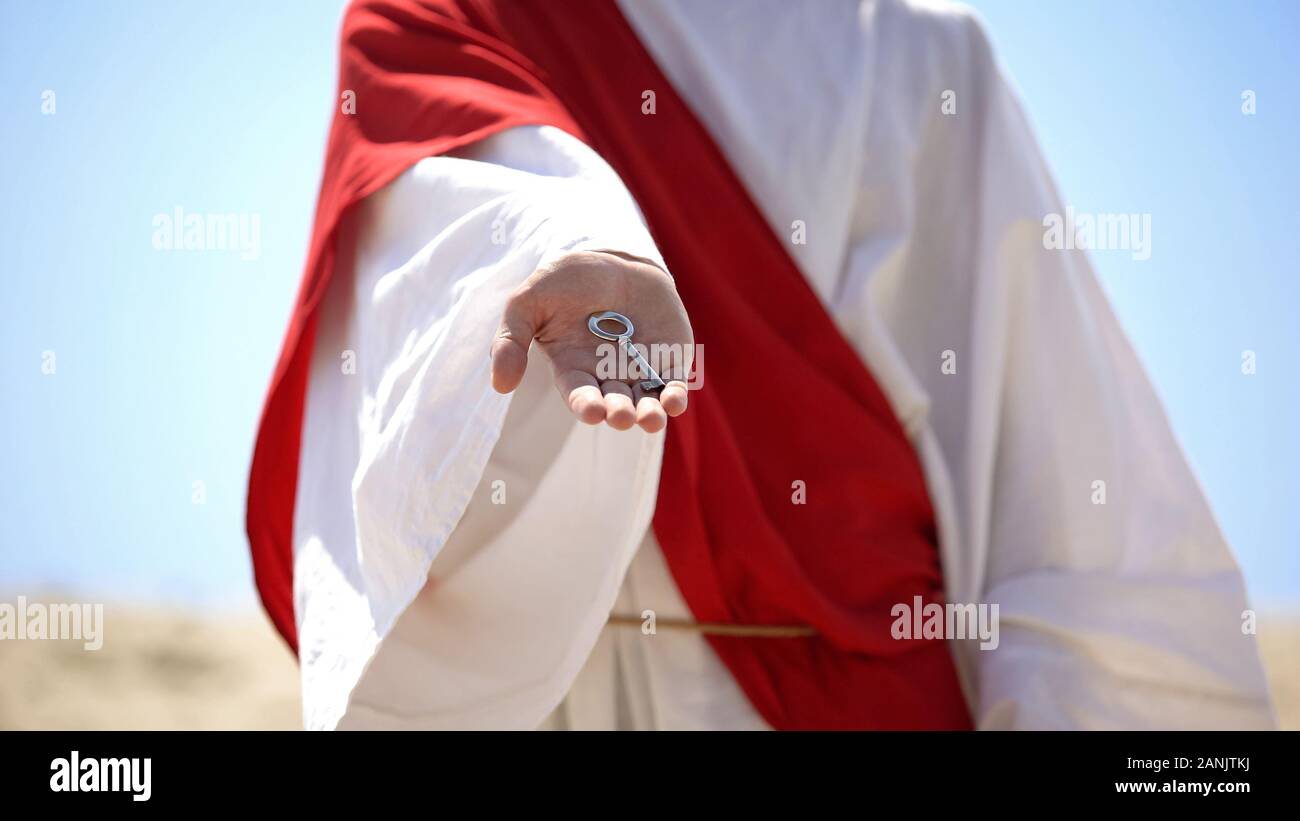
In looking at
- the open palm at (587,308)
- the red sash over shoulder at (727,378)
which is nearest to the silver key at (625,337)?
the open palm at (587,308)

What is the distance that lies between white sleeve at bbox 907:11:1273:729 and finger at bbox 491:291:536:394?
0.95 m

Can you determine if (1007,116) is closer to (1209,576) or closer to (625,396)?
(1209,576)

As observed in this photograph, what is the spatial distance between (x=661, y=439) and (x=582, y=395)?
41 centimetres

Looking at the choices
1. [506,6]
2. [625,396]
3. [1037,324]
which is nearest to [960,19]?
[1037,324]

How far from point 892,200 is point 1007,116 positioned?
244mm

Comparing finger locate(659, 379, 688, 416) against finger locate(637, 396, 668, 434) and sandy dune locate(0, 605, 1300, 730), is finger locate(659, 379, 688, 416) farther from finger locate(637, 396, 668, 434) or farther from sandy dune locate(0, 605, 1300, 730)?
sandy dune locate(0, 605, 1300, 730)

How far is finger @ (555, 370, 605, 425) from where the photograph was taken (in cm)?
130

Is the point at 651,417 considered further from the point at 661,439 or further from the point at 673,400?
the point at 661,439

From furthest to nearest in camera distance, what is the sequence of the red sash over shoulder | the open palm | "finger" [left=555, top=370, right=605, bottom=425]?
1. the red sash over shoulder
2. the open palm
3. "finger" [left=555, top=370, right=605, bottom=425]

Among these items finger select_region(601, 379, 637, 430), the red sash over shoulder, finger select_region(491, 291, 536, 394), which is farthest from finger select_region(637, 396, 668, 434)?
the red sash over shoulder

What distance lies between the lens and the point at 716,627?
6.36ft

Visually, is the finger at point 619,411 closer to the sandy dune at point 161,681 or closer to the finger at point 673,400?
the finger at point 673,400

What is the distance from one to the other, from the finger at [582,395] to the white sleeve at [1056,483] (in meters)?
0.94
